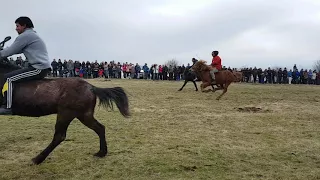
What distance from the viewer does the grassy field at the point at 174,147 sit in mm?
7270

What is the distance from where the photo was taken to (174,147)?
29.6ft

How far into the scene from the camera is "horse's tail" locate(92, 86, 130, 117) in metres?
7.93

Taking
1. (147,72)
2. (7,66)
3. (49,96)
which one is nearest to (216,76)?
(49,96)

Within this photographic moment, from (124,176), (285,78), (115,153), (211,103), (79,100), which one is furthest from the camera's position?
(285,78)

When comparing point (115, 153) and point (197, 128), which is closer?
point (115, 153)

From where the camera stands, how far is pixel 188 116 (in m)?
13.6

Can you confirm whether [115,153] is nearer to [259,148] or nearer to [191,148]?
[191,148]

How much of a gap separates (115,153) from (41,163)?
1558 millimetres

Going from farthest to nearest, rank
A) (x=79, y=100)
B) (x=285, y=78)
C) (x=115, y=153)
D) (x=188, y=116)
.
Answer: (x=285, y=78)
(x=188, y=116)
(x=115, y=153)
(x=79, y=100)

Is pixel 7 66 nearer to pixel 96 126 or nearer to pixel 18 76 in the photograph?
pixel 18 76

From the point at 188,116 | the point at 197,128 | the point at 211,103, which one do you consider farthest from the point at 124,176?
the point at 211,103

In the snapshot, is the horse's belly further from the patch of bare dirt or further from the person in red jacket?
the person in red jacket

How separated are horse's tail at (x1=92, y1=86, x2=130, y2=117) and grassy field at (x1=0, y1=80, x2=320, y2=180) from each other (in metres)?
1.03

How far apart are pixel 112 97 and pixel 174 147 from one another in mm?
1955
